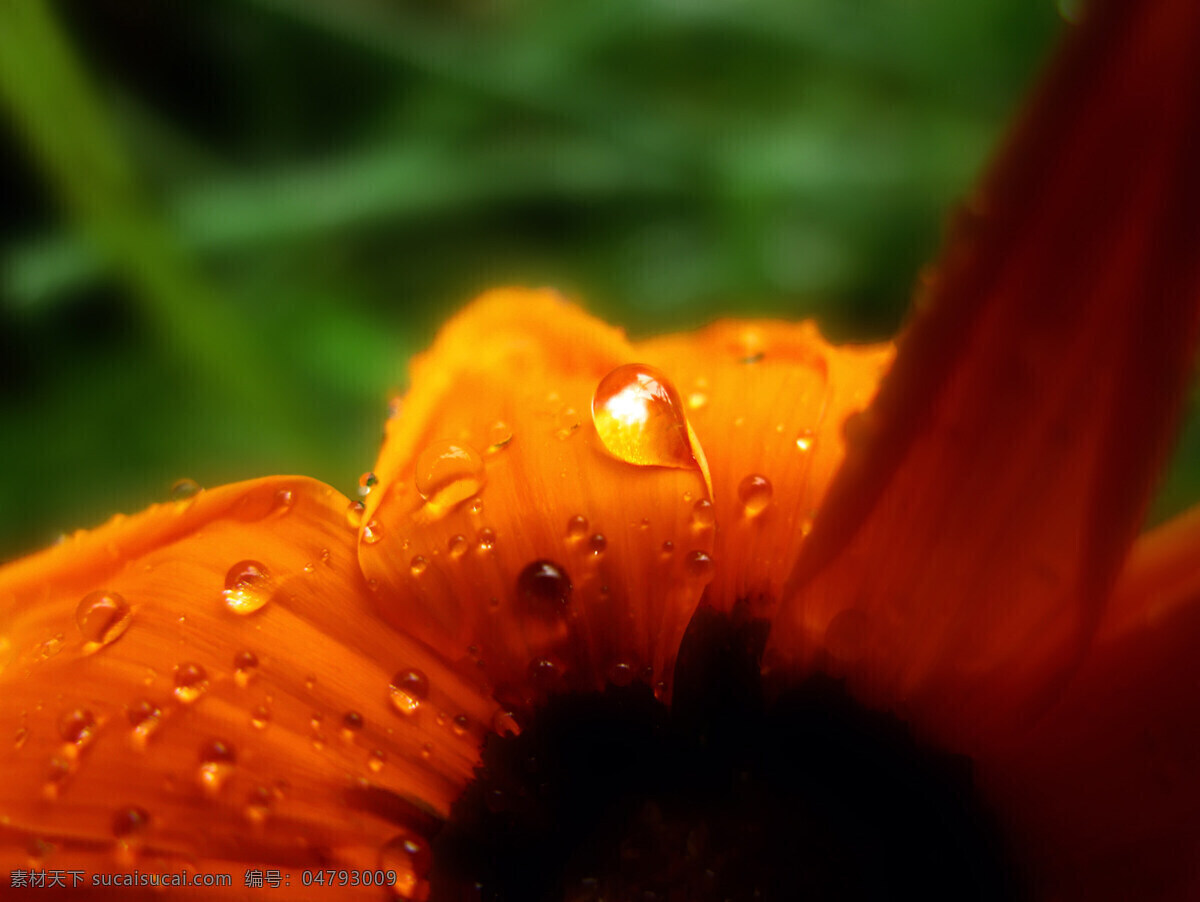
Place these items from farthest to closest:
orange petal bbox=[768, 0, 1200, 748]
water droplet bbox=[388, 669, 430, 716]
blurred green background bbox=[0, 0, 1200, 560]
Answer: blurred green background bbox=[0, 0, 1200, 560], water droplet bbox=[388, 669, 430, 716], orange petal bbox=[768, 0, 1200, 748]

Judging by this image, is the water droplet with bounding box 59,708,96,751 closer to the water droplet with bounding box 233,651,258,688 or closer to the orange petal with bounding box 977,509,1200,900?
the water droplet with bounding box 233,651,258,688

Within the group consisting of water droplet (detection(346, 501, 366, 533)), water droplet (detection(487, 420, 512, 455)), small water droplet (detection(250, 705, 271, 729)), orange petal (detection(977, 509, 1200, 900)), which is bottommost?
orange petal (detection(977, 509, 1200, 900))

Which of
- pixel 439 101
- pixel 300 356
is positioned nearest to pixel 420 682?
pixel 300 356

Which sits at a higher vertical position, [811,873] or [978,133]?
[978,133]

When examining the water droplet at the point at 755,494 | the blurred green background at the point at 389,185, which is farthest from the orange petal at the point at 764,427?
the blurred green background at the point at 389,185

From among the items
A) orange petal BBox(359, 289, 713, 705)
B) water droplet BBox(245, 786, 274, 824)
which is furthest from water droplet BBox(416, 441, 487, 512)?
water droplet BBox(245, 786, 274, 824)

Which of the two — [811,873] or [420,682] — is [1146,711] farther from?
[420,682]
